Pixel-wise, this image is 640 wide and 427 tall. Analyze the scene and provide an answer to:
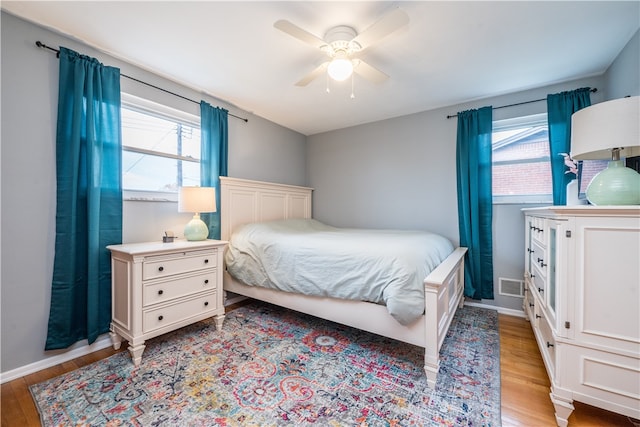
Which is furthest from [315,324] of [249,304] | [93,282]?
[93,282]

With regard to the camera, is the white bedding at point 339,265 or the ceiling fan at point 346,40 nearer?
the ceiling fan at point 346,40

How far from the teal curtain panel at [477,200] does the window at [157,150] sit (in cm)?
306

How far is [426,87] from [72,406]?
147 inches

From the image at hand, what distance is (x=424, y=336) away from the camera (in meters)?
1.64

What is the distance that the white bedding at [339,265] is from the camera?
1.66 m

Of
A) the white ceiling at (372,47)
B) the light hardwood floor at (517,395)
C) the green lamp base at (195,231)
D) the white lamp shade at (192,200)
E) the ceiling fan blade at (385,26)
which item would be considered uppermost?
the white ceiling at (372,47)

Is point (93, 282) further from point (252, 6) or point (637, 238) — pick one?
point (637, 238)

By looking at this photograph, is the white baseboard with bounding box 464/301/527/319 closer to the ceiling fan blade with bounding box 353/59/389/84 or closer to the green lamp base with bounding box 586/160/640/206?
the green lamp base with bounding box 586/160/640/206

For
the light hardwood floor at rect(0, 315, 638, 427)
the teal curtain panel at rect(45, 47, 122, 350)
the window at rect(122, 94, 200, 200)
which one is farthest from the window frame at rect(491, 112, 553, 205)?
the teal curtain panel at rect(45, 47, 122, 350)

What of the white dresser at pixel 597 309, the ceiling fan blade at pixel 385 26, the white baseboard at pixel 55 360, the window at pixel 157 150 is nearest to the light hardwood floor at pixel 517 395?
the white baseboard at pixel 55 360

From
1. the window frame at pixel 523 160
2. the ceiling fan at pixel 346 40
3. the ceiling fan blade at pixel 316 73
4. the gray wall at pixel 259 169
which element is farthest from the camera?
the window frame at pixel 523 160

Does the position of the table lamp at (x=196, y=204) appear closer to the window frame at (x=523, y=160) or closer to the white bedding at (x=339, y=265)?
the white bedding at (x=339, y=265)

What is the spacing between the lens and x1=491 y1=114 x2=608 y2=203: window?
2.72m

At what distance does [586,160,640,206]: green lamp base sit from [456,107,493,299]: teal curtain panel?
1567 millimetres
